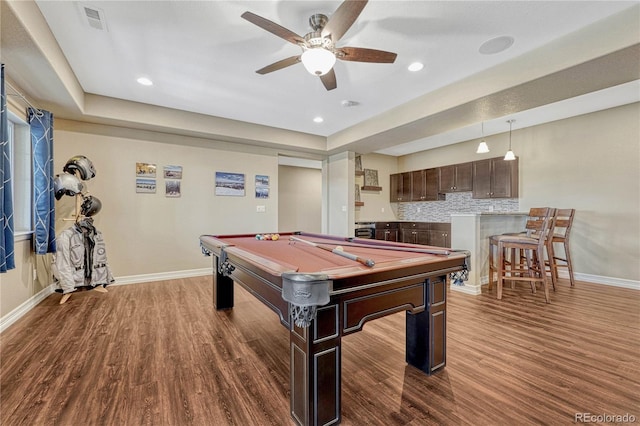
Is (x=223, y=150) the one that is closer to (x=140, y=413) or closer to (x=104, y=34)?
(x=104, y=34)

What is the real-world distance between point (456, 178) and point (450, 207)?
76cm

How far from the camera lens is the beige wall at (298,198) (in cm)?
752

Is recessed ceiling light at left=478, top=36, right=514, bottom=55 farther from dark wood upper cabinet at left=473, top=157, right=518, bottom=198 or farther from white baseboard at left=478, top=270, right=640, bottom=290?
dark wood upper cabinet at left=473, top=157, right=518, bottom=198

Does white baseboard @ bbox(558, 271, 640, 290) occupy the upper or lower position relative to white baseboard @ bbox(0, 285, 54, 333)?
lower

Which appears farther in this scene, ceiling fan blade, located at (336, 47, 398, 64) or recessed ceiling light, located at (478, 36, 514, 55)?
recessed ceiling light, located at (478, 36, 514, 55)

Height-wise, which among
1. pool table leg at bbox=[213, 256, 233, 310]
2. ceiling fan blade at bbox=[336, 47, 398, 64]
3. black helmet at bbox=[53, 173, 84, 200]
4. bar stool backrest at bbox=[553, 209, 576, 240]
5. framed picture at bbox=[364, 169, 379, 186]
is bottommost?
pool table leg at bbox=[213, 256, 233, 310]

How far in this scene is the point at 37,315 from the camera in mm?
2852

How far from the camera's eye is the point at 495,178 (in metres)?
5.36

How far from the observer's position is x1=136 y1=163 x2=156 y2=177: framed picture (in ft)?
13.9

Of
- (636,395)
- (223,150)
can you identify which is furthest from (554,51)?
(223,150)

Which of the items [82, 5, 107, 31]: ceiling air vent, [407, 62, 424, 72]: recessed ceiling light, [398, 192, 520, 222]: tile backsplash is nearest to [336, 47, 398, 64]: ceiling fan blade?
[407, 62, 424, 72]: recessed ceiling light

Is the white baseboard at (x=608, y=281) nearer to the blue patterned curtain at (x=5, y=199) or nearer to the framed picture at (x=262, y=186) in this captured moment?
the framed picture at (x=262, y=186)

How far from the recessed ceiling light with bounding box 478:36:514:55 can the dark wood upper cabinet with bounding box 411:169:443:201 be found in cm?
393

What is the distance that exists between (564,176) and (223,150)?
578 cm
